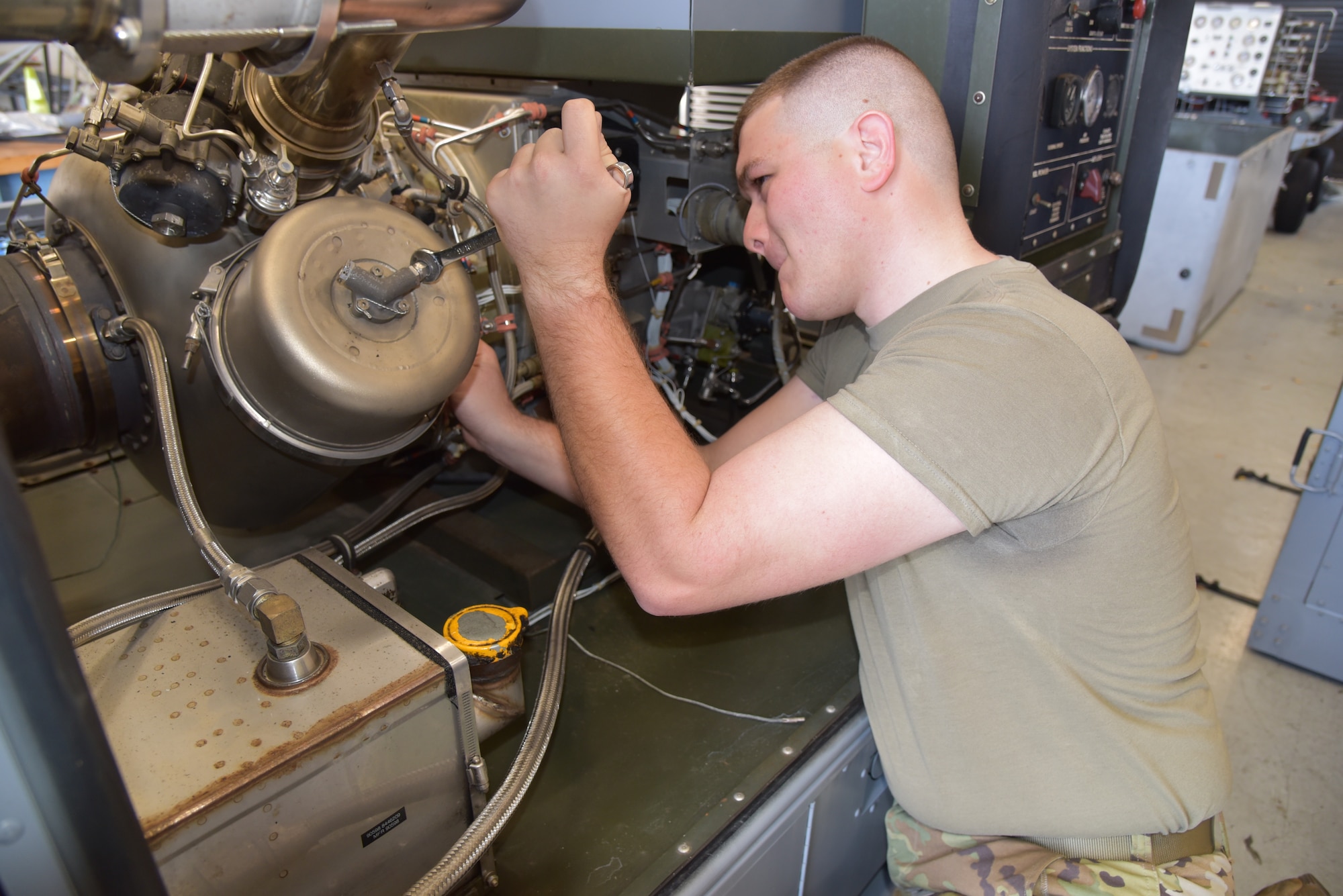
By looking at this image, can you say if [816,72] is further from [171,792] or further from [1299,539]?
[1299,539]

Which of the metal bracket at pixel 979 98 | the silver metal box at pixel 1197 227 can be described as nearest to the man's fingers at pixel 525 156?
the metal bracket at pixel 979 98

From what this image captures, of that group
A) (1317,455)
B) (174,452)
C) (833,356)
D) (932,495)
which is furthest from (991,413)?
(1317,455)

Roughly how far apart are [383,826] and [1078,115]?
135 cm

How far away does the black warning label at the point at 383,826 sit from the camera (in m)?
0.74

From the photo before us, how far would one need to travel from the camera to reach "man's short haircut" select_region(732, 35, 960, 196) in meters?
0.91

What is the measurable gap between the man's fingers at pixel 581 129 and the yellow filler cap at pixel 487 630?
1.62 ft

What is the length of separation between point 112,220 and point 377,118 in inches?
12.0

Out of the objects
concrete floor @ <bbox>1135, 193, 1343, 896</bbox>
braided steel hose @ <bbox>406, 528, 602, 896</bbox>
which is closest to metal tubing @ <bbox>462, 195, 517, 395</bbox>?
braided steel hose @ <bbox>406, 528, 602, 896</bbox>

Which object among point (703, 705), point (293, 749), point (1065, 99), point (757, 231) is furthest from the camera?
point (1065, 99)

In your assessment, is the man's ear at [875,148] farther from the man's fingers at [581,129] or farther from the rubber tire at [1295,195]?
the rubber tire at [1295,195]

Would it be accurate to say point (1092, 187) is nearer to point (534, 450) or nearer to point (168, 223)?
point (534, 450)

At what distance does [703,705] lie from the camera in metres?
1.10

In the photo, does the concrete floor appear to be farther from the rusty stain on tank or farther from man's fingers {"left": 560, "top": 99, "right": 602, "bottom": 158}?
man's fingers {"left": 560, "top": 99, "right": 602, "bottom": 158}

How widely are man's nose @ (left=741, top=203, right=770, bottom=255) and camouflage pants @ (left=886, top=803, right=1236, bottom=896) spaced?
734mm
